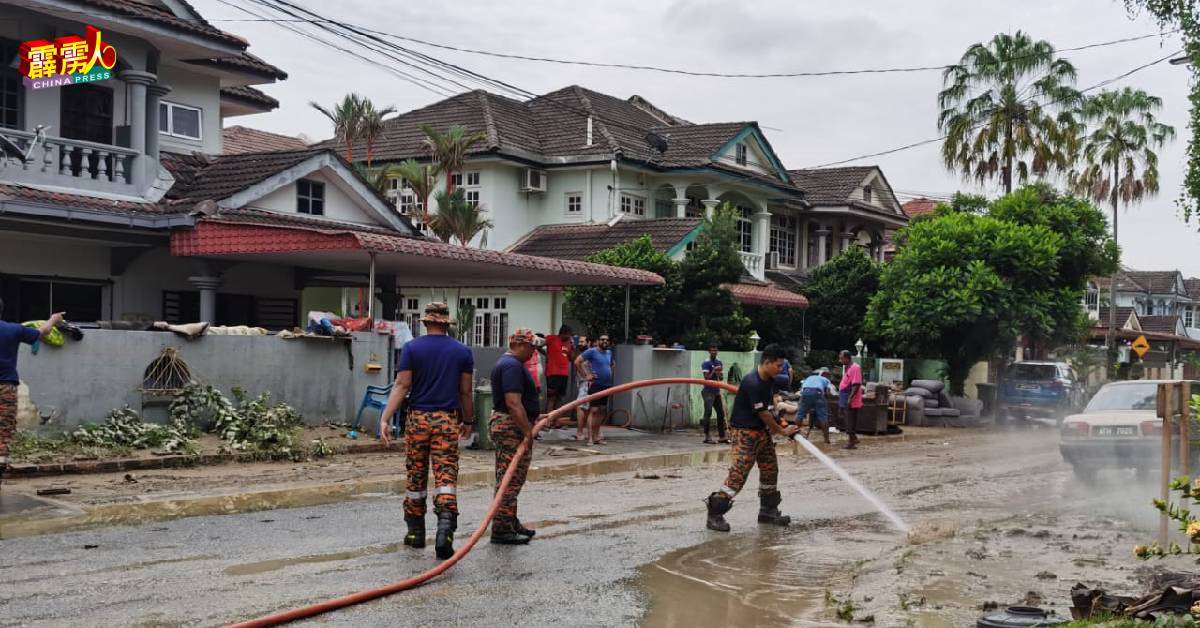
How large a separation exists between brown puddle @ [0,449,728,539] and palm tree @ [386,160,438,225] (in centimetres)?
1894

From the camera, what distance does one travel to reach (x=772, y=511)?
11.3 meters

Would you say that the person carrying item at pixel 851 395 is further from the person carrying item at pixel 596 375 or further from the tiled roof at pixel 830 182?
the tiled roof at pixel 830 182

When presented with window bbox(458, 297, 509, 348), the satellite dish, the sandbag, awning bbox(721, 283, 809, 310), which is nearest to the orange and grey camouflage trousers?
window bbox(458, 297, 509, 348)

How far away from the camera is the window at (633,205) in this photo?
→ 35.2m

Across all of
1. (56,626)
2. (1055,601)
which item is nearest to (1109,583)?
(1055,601)

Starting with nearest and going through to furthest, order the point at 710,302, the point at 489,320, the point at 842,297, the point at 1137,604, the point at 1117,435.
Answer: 1. the point at 1137,604
2. the point at 1117,435
3. the point at 710,302
4. the point at 489,320
5. the point at 842,297

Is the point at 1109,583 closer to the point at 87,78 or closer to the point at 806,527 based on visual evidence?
the point at 806,527

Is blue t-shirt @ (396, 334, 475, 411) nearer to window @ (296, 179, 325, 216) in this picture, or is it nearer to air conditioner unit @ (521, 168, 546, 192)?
window @ (296, 179, 325, 216)

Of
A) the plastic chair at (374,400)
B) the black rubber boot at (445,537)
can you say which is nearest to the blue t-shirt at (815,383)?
the plastic chair at (374,400)

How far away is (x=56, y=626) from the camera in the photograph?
6406 mm

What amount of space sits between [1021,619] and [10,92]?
18.4 meters

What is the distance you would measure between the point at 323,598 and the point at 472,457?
1005cm

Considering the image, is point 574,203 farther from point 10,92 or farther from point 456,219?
point 10,92

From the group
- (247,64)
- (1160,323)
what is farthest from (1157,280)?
(247,64)
